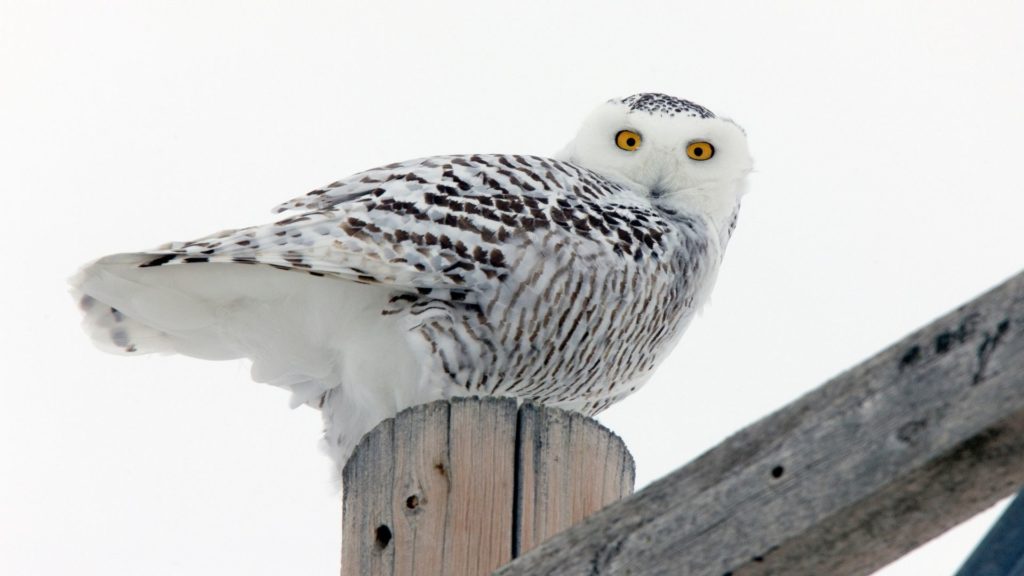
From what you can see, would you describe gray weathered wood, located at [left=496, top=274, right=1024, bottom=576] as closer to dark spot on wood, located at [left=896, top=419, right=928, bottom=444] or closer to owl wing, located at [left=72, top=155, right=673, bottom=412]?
dark spot on wood, located at [left=896, top=419, right=928, bottom=444]


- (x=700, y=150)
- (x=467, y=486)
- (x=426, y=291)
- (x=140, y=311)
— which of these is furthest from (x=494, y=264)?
(x=700, y=150)

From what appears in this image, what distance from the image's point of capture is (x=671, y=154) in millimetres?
4816

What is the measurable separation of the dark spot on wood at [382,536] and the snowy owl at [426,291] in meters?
1.05

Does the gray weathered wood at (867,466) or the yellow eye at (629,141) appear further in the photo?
the yellow eye at (629,141)

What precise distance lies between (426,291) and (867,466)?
7.30 feet

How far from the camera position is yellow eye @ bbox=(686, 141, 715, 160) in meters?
4.86

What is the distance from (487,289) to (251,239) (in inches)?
26.4

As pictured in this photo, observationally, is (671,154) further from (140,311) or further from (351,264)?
(140,311)

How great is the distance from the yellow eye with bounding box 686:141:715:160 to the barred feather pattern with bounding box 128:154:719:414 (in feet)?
2.23

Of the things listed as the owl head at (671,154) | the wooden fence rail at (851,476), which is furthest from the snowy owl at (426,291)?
the wooden fence rail at (851,476)

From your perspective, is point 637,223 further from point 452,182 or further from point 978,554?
point 978,554

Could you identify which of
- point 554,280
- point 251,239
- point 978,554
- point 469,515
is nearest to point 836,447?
point 978,554

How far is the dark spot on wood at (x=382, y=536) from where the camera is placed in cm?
277

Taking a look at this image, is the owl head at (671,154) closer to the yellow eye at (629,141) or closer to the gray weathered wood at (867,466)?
the yellow eye at (629,141)
